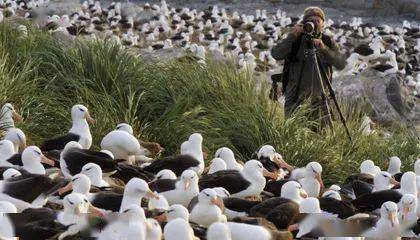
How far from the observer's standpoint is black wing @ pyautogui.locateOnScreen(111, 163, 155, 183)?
9.06 metres

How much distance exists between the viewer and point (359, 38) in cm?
3212

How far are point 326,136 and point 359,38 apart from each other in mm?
21431

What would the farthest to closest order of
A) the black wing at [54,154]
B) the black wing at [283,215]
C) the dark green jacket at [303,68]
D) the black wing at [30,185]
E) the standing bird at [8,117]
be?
the dark green jacket at [303,68], the standing bird at [8,117], the black wing at [54,154], the black wing at [30,185], the black wing at [283,215]

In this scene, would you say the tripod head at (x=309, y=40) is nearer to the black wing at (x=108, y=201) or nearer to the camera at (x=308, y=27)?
the camera at (x=308, y=27)

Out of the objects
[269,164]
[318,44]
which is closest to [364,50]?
[318,44]

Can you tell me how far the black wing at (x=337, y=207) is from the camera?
8.13 m

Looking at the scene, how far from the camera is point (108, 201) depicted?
313 inches

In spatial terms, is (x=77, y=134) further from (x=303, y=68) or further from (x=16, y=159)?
(x=303, y=68)

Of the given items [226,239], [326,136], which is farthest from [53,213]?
[326,136]

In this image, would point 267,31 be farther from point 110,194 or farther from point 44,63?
point 110,194

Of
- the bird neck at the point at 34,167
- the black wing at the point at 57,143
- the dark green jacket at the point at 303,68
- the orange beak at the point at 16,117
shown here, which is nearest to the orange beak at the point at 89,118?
the black wing at the point at 57,143

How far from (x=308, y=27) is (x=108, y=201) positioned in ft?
12.4

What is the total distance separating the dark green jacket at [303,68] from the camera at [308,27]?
0.65ft

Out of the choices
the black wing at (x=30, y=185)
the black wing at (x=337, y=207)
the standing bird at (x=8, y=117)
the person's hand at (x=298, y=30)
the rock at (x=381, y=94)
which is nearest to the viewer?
the black wing at (x=30, y=185)
